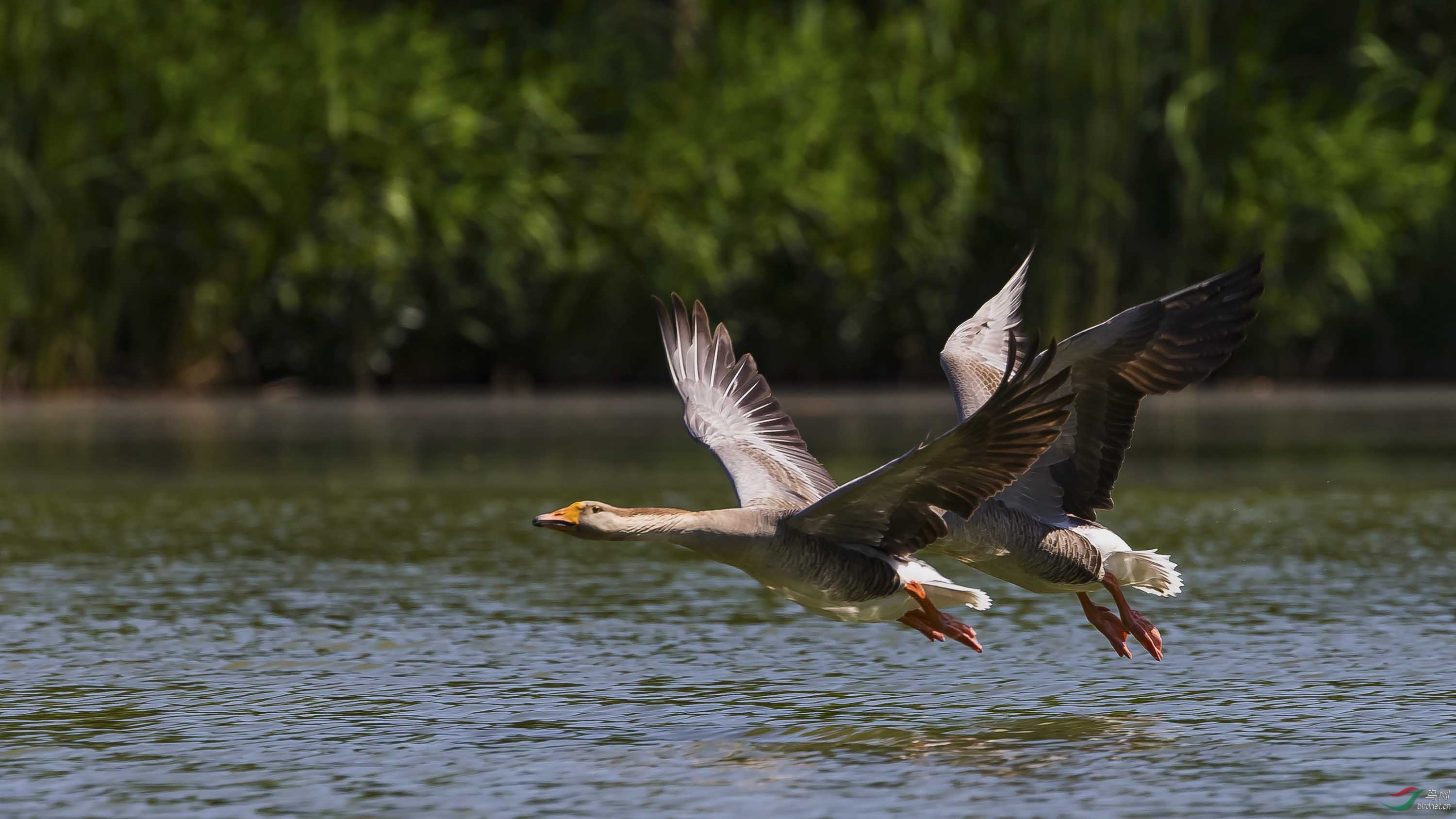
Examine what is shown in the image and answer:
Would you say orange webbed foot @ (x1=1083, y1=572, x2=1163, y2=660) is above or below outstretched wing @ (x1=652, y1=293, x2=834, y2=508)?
below

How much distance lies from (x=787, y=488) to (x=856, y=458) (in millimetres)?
9117

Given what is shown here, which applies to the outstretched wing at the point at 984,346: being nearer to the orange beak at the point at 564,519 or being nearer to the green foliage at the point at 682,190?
the orange beak at the point at 564,519

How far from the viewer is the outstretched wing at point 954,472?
7.76 metres

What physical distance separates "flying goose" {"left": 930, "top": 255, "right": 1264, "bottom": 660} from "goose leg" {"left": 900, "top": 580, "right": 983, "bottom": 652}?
1.20 feet

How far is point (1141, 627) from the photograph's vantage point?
30.6ft

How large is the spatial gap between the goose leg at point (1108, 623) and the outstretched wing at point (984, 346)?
927mm

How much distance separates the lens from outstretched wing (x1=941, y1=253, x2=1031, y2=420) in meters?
9.95

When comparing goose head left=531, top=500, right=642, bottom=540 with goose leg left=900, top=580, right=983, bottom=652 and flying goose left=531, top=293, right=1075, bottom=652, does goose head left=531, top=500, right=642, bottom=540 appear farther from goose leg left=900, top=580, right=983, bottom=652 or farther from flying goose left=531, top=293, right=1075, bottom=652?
goose leg left=900, top=580, right=983, bottom=652

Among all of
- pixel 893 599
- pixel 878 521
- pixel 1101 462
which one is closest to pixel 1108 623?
pixel 1101 462

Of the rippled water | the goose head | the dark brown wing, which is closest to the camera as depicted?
the rippled water

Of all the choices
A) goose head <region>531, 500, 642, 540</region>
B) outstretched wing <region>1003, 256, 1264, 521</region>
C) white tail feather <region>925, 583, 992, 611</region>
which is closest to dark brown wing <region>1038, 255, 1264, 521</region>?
outstretched wing <region>1003, 256, 1264, 521</region>

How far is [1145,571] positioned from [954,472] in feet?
5.83

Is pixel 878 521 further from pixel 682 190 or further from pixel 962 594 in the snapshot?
pixel 682 190

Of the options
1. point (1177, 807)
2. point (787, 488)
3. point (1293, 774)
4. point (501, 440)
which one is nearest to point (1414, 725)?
point (1293, 774)
